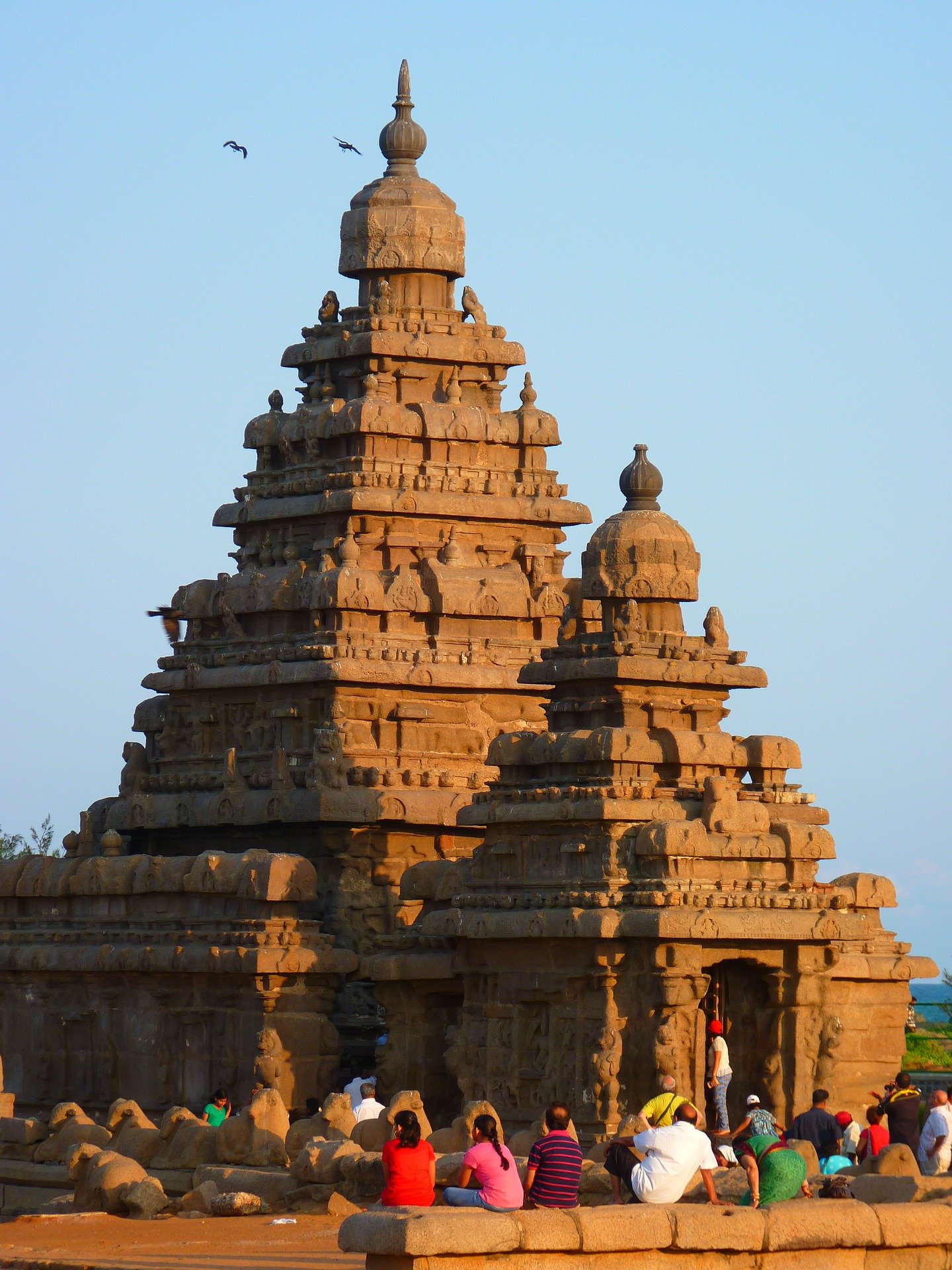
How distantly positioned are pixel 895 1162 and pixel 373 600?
20.1 metres

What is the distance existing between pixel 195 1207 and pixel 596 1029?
22.8 ft

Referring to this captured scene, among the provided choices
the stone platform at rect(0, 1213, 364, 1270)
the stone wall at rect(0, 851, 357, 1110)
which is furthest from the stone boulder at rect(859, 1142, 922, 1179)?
the stone wall at rect(0, 851, 357, 1110)

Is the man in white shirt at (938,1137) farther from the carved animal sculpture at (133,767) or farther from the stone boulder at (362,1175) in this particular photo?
the carved animal sculpture at (133,767)

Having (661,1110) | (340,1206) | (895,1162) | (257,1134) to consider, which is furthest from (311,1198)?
(895,1162)

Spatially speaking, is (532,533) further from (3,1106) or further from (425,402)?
(3,1106)

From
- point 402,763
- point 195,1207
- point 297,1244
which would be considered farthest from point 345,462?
point 297,1244

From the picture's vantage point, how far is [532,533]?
51.3 metres

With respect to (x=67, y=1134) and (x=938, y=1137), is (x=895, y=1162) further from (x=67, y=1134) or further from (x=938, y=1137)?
(x=67, y=1134)

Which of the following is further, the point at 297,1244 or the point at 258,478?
the point at 258,478

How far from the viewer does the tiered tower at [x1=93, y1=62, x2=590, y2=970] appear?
4741cm

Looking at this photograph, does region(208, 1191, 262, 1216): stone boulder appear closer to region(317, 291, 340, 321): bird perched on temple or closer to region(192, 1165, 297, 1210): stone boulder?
region(192, 1165, 297, 1210): stone boulder

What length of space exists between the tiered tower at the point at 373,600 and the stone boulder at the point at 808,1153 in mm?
14956

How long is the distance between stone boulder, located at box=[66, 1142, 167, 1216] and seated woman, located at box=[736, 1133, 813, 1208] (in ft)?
28.0

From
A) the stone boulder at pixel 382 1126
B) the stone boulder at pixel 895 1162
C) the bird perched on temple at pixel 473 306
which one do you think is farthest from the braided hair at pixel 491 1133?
the bird perched on temple at pixel 473 306
